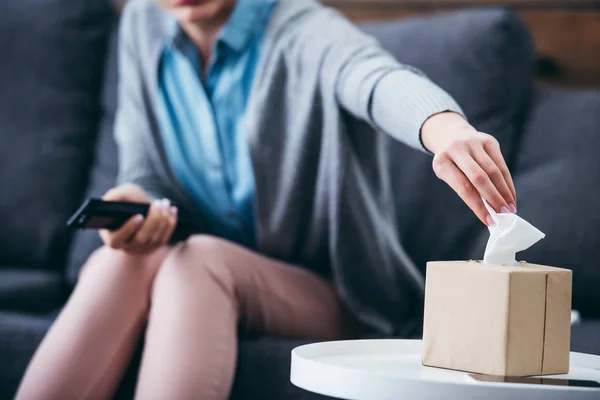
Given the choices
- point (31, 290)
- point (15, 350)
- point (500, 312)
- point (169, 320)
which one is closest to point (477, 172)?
point (500, 312)

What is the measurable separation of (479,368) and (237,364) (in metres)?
0.44

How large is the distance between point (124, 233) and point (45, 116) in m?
0.77

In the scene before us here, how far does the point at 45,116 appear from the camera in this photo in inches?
69.0

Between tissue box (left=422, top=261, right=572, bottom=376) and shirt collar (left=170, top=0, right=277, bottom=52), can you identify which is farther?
shirt collar (left=170, top=0, right=277, bottom=52)

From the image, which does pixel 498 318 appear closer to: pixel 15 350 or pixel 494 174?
pixel 494 174

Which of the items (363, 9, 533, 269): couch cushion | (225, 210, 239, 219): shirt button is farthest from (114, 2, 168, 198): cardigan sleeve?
(363, 9, 533, 269): couch cushion

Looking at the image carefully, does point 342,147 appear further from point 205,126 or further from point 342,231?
point 205,126

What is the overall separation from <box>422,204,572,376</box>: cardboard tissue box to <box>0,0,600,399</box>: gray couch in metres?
0.36

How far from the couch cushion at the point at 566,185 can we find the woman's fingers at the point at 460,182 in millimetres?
572

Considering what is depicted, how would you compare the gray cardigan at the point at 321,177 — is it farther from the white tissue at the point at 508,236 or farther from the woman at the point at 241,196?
the white tissue at the point at 508,236

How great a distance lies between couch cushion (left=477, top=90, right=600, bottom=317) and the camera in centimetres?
135

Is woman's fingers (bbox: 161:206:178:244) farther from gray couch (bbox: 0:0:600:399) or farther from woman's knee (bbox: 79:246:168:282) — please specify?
gray couch (bbox: 0:0:600:399)

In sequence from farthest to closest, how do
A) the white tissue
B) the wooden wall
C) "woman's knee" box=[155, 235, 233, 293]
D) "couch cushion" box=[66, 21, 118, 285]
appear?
1. the wooden wall
2. "couch cushion" box=[66, 21, 118, 285]
3. "woman's knee" box=[155, 235, 233, 293]
4. the white tissue

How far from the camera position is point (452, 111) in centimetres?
89
